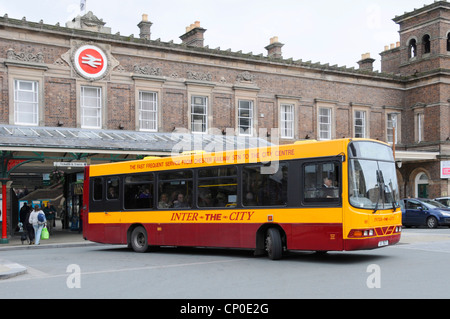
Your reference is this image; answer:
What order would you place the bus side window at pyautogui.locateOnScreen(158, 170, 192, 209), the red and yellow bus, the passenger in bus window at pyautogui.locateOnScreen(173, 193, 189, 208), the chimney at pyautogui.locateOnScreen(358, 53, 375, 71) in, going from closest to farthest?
1. the red and yellow bus
2. the bus side window at pyautogui.locateOnScreen(158, 170, 192, 209)
3. the passenger in bus window at pyautogui.locateOnScreen(173, 193, 189, 208)
4. the chimney at pyautogui.locateOnScreen(358, 53, 375, 71)

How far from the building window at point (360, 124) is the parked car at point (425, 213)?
28.4 feet

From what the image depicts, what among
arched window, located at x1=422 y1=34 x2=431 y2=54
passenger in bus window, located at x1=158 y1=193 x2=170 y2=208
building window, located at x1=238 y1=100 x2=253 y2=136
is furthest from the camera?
arched window, located at x1=422 y1=34 x2=431 y2=54

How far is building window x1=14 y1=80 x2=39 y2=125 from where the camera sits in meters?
25.9

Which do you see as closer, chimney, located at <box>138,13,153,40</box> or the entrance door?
chimney, located at <box>138,13,153,40</box>

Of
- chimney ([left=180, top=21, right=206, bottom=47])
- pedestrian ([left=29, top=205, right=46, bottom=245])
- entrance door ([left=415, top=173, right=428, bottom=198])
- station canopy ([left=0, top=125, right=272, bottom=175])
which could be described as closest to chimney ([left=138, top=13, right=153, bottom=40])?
chimney ([left=180, top=21, right=206, bottom=47])

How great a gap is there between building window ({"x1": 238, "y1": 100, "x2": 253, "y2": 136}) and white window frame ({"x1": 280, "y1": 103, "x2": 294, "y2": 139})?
212 cm

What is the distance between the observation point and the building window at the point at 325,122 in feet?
115

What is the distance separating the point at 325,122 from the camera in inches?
1393

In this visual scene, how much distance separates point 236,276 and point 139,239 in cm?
Answer: 689

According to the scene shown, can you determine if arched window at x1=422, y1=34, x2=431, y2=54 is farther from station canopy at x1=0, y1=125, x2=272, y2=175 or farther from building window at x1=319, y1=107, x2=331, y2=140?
station canopy at x1=0, y1=125, x2=272, y2=175

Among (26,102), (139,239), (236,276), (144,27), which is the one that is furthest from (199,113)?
(236,276)

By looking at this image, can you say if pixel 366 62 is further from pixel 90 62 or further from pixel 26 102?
pixel 26 102

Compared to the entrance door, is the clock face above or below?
above
